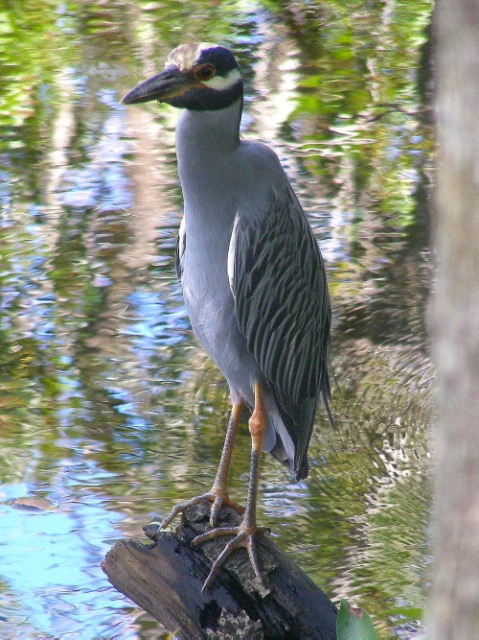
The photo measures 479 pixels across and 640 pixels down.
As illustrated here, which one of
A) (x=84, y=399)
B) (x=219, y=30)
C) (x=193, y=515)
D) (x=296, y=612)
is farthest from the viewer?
(x=219, y=30)

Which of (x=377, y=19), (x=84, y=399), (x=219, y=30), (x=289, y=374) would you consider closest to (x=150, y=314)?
(x=84, y=399)

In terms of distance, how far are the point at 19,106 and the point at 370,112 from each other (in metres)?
2.96

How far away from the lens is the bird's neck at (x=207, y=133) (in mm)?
3025

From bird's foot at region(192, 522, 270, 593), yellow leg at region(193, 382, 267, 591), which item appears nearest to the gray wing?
yellow leg at region(193, 382, 267, 591)

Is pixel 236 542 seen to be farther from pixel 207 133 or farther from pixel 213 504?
pixel 207 133

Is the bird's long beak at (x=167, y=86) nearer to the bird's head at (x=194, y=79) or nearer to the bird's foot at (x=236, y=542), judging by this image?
the bird's head at (x=194, y=79)

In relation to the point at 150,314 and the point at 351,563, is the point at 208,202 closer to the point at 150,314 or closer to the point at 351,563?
the point at 351,563

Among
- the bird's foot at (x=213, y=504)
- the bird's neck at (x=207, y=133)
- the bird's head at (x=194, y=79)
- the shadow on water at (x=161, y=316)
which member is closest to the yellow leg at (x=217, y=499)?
the bird's foot at (x=213, y=504)

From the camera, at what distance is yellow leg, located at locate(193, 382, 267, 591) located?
3023 millimetres

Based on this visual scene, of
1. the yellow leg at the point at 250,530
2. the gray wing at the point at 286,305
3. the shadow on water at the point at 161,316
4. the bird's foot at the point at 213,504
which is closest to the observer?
the yellow leg at the point at 250,530

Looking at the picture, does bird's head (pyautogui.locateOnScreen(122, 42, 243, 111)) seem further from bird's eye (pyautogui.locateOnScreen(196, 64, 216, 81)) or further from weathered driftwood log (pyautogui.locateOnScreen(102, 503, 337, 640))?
weathered driftwood log (pyautogui.locateOnScreen(102, 503, 337, 640))

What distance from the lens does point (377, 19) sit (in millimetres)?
9969

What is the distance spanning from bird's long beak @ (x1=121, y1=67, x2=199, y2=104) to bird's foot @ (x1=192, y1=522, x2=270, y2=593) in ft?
4.49

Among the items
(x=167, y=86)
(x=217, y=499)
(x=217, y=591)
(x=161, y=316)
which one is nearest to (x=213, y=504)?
(x=217, y=499)
